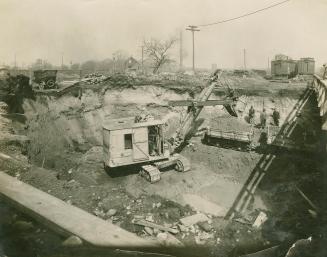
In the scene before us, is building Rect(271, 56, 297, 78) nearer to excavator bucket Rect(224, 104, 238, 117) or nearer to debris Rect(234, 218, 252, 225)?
excavator bucket Rect(224, 104, 238, 117)

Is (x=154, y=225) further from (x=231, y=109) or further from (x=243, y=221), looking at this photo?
(x=231, y=109)

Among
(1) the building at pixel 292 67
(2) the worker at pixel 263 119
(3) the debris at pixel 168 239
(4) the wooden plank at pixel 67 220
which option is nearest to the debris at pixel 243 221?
(3) the debris at pixel 168 239

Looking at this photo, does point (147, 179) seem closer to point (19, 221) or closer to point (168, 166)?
point (168, 166)

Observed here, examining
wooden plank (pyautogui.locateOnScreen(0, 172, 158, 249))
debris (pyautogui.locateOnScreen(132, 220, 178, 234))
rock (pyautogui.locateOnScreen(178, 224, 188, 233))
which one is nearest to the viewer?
→ wooden plank (pyautogui.locateOnScreen(0, 172, 158, 249))

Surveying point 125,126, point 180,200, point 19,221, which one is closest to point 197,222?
point 180,200

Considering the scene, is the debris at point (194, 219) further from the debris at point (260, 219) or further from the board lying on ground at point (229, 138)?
the board lying on ground at point (229, 138)

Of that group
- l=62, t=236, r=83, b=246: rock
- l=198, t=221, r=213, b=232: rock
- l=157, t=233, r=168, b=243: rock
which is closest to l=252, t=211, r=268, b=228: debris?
l=198, t=221, r=213, b=232: rock
